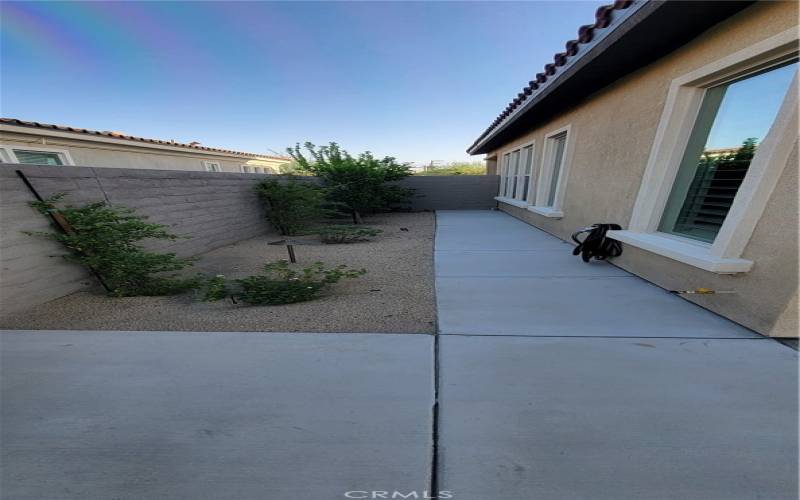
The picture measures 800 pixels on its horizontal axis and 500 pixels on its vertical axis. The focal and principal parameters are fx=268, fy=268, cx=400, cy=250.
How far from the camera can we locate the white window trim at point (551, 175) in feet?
16.3

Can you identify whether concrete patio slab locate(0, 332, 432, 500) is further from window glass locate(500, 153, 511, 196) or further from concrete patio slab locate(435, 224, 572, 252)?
window glass locate(500, 153, 511, 196)

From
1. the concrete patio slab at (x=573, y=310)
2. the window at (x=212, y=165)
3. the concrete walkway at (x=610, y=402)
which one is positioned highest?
the window at (x=212, y=165)

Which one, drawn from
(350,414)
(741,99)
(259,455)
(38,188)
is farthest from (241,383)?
(741,99)

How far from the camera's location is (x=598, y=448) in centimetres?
117

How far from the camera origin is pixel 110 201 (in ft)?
11.6

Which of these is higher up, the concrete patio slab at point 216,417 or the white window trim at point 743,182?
the white window trim at point 743,182

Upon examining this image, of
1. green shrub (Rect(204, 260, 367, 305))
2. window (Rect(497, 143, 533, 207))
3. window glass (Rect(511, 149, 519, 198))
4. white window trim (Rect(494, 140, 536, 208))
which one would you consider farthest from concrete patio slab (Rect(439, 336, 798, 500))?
window glass (Rect(511, 149, 519, 198))

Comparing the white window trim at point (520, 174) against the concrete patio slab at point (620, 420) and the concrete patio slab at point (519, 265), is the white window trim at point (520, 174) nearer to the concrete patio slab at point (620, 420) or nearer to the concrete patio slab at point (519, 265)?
the concrete patio slab at point (519, 265)

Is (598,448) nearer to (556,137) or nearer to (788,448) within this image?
(788,448)

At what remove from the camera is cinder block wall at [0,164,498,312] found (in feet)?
8.41

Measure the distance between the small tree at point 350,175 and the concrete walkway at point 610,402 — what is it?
21.2 ft

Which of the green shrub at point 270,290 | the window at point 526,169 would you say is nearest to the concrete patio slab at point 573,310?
the green shrub at point 270,290

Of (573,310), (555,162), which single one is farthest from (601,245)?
(555,162)

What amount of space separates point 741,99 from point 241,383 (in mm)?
4549
